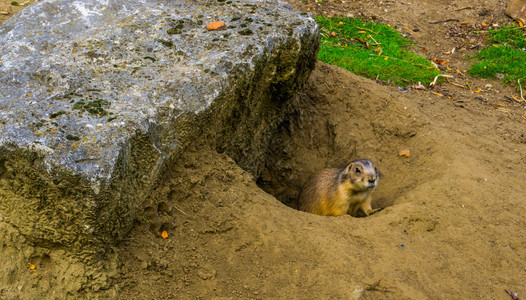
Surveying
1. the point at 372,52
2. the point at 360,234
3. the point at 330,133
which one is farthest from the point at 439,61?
the point at 360,234

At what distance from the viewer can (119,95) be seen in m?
3.68

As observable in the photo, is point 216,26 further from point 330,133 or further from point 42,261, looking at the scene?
point 330,133

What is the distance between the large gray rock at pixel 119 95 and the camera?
3.12 m

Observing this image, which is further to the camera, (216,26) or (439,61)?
(439,61)

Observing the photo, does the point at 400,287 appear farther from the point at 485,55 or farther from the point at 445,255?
the point at 485,55

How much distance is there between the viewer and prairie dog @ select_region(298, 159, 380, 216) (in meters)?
5.61

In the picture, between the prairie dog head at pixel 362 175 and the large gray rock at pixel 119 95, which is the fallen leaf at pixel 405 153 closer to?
the prairie dog head at pixel 362 175

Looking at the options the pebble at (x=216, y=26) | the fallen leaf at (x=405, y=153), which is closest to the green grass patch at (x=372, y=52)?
the fallen leaf at (x=405, y=153)

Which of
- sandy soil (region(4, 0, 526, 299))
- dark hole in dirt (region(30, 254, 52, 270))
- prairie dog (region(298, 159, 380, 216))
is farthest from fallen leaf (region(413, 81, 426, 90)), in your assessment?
dark hole in dirt (region(30, 254, 52, 270))

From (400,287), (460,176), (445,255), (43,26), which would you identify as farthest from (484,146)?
(43,26)

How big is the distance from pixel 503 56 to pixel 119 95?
8152 millimetres

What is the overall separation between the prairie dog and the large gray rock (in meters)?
0.99

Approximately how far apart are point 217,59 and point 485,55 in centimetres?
711

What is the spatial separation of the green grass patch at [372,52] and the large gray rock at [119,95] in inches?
126
